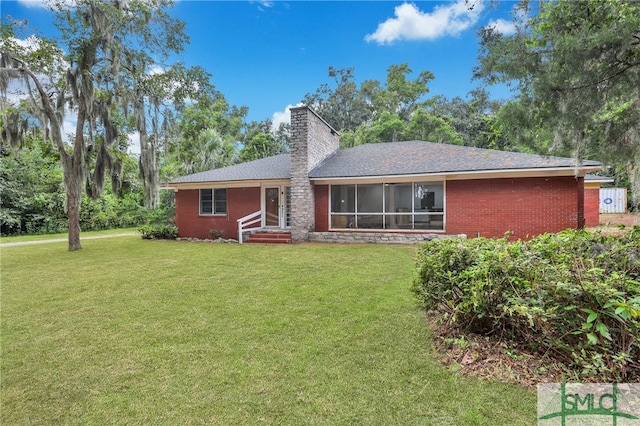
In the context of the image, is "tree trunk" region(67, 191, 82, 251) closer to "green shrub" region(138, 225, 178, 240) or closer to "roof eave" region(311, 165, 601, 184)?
"green shrub" region(138, 225, 178, 240)

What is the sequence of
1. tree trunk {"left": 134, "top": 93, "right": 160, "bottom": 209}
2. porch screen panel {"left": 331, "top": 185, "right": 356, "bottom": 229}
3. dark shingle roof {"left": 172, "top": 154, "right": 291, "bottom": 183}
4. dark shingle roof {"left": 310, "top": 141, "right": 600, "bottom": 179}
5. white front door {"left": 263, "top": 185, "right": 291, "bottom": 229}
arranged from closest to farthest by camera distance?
tree trunk {"left": 134, "top": 93, "right": 160, "bottom": 209}, dark shingle roof {"left": 310, "top": 141, "right": 600, "bottom": 179}, porch screen panel {"left": 331, "top": 185, "right": 356, "bottom": 229}, dark shingle roof {"left": 172, "top": 154, "right": 291, "bottom": 183}, white front door {"left": 263, "top": 185, "right": 291, "bottom": 229}

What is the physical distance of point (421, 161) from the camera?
39.0 feet

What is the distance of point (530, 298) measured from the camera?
2.68 meters

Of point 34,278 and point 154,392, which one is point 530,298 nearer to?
point 154,392

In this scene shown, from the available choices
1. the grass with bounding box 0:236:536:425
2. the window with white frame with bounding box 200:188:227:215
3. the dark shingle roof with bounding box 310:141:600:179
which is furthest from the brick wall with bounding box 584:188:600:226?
the window with white frame with bounding box 200:188:227:215

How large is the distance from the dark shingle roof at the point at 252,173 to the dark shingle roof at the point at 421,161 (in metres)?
1.64

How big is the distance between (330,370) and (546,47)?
4439mm

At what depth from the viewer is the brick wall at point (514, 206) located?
9.67m

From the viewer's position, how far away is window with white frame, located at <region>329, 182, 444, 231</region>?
1140 cm

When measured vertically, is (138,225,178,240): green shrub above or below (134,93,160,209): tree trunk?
below

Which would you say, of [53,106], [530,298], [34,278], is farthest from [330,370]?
[53,106]

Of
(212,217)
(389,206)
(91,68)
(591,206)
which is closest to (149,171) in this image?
(91,68)

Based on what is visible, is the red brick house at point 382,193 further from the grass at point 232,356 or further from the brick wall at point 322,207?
the grass at point 232,356

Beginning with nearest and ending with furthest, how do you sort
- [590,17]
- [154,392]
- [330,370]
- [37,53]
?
1. [154,392]
2. [330,370]
3. [590,17]
4. [37,53]
